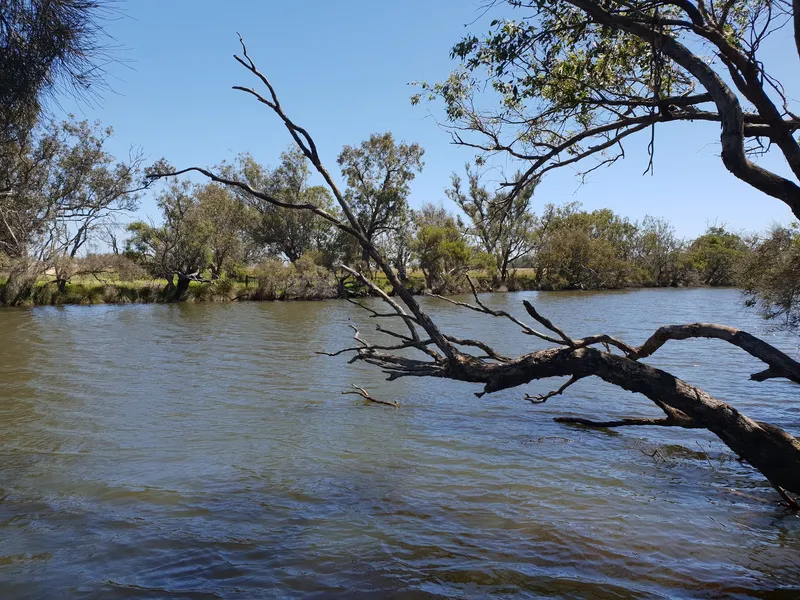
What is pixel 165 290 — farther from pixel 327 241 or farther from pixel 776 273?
pixel 776 273

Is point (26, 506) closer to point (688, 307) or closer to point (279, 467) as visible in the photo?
point (279, 467)

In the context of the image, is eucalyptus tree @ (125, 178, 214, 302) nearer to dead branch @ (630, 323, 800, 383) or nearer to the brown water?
the brown water

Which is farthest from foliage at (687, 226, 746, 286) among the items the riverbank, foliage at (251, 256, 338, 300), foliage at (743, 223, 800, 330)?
foliage at (743, 223, 800, 330)

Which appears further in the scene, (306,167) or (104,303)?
(306,167)

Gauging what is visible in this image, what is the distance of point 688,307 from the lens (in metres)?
39.8

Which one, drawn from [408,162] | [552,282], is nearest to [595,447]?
[408,162]

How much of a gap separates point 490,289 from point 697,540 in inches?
2278

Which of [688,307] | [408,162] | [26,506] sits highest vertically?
[408,162]

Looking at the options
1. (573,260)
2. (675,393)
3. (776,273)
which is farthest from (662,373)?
(573,260)

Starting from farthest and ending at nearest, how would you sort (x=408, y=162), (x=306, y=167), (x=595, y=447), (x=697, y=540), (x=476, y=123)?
(x=306, y=167)
(x=408, y=162)
(x=595, y=447)
(x=476, y=123)
(x=697, y=540)

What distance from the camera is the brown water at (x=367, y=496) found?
4801 millimetres

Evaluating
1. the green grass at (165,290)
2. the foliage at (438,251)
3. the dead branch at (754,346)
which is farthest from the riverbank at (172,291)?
the dead branch at (754,346)

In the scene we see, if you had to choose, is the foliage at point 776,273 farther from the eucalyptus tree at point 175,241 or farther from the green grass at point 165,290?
the eucalyptus tree at point 175,241

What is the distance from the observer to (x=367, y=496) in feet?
22.2
